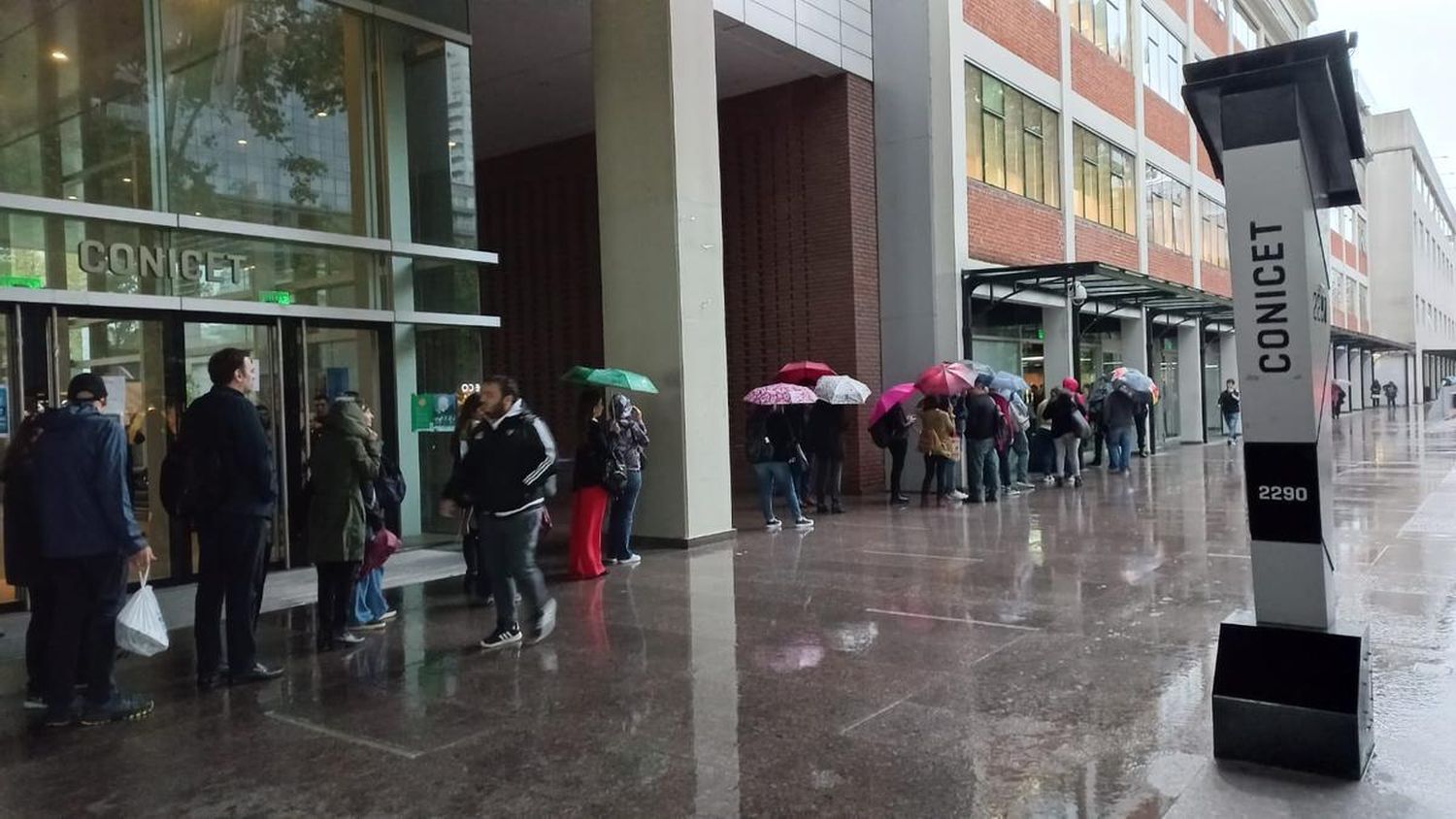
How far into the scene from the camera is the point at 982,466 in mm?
14297

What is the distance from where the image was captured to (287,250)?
9156 mm

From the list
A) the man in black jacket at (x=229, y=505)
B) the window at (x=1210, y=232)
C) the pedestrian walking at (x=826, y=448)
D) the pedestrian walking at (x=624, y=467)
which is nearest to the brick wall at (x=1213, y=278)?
the window at (x=1210, y=232)

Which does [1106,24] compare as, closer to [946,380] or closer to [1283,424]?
[946,380]

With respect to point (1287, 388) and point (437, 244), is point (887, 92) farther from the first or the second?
point (1287, 388)

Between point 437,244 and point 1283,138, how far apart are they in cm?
815

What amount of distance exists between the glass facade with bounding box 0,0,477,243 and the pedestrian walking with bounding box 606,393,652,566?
9.32 feet

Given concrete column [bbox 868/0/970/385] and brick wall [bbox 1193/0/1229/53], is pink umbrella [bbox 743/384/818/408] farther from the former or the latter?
brick wall [bbox 1193/0/1229/53]

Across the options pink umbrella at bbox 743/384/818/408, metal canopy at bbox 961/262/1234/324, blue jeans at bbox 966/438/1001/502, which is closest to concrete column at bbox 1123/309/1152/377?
metal canopy at bbox 961/262/1234/324

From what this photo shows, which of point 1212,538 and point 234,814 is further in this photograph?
point 1212,538

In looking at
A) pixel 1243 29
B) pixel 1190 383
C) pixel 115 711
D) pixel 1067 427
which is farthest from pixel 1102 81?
pixel 115 711

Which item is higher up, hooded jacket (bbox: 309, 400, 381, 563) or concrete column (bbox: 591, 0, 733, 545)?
concrete column (bbox: 591, 0, 733, 545)

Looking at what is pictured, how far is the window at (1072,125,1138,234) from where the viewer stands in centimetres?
2075

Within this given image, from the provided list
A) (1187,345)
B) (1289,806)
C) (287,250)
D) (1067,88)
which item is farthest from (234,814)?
(1187,345)

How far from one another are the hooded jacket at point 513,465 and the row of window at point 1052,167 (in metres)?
10.0
